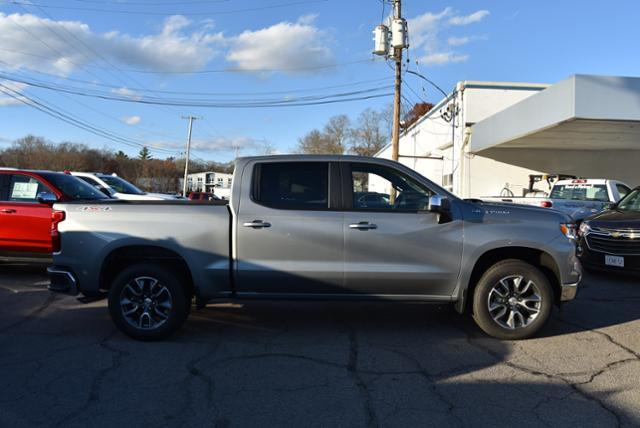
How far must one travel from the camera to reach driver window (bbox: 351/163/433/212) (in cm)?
526

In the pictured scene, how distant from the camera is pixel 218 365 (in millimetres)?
4543

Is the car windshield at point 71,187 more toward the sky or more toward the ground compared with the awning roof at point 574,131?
more toward the ground

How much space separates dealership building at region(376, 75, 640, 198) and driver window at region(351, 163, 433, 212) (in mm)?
11879

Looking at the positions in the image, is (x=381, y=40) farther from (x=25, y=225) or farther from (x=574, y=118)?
(x=25, y=225)

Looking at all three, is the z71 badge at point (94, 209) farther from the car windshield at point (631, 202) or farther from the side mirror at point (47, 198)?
the car windshield at point (631, 202)

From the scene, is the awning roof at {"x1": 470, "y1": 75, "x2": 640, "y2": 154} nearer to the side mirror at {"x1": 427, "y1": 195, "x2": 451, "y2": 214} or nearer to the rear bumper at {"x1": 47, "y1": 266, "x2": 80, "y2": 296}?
the side mirror at {"x1": 427, "y1": 195, "x2": 451, "y2": 214}

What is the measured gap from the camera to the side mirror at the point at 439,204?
488 cm

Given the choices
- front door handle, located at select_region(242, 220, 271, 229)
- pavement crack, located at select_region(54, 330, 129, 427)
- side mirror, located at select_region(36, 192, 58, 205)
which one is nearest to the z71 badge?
pavement crack, located at select_region(54, 330, 129, 427)

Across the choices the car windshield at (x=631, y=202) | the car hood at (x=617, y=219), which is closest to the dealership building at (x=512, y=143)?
the car windshield at (x=631, y=202)

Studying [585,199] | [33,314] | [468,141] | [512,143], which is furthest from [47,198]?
[468,141]

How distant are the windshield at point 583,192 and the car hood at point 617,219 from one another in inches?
193

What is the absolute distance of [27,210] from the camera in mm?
8266

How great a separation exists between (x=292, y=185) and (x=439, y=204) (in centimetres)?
156

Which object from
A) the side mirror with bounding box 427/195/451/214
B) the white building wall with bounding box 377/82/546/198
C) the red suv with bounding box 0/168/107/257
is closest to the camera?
the side mirror with bounding box 427/195/451/214
